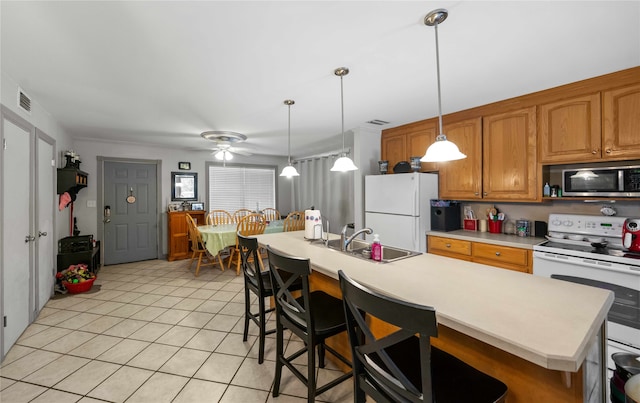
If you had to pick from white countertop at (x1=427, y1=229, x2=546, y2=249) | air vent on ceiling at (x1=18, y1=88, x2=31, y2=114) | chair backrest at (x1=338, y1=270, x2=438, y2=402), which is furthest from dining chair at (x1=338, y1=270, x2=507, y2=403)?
air vent on ceiling at (x1=18, y1=88, x2=31, y2=114)

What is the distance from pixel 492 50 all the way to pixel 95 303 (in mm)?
4676

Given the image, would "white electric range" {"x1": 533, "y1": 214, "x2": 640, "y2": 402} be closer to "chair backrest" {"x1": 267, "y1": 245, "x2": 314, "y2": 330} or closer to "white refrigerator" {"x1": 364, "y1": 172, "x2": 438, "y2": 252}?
"white refrigerator" {"x1": 364, "y1": 172, "x2": 438, "y2": 252}

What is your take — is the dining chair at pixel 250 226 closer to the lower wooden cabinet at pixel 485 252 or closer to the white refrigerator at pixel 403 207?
the white refrigerator at pixel 403 207

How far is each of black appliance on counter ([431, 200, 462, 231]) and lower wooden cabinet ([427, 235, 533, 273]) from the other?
0.60ft

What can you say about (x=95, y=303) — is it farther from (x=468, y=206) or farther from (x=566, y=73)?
(x=566, y=73)

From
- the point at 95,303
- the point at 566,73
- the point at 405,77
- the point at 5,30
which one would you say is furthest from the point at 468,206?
the point at 95,303

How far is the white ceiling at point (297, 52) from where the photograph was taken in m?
1.46

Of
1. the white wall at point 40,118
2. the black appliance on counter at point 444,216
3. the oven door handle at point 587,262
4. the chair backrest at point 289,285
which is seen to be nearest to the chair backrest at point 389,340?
the chair backrest at point 289,285

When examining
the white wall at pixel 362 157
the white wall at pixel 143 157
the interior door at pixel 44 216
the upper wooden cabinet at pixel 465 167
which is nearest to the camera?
the interior door at pixel 44 216

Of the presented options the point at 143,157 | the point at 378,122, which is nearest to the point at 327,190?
the point at 378,122

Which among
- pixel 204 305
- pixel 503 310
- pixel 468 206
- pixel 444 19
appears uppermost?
pixel 444 19

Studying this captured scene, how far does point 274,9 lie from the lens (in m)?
1.43

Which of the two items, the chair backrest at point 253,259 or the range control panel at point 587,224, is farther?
the range control panel at point 587,224

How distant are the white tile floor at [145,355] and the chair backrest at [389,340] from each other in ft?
2.78
